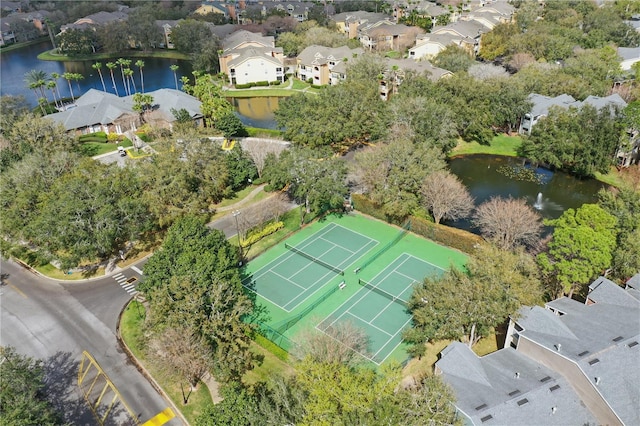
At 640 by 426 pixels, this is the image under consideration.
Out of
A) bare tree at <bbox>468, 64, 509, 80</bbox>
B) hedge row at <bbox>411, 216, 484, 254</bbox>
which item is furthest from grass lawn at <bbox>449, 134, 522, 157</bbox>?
hedge row at <bbox>411, 216, 484, 254</bbox>

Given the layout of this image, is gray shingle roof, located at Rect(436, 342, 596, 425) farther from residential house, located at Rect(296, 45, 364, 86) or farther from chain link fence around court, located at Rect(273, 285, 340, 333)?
residential house, located at Rect(296, 45, 364, 86)

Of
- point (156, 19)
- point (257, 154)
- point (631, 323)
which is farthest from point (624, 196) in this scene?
point (156, 19)

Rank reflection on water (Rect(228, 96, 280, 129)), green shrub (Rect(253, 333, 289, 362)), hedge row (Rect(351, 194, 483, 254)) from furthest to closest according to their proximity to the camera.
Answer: reflection on water (Rect(228, 96, 280, 129)), hedge row (Rect(351, 194, 483, 254)), green shrub (Rect(253, 333, 289, 362))

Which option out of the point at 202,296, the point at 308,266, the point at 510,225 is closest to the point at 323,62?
the point at 308,266

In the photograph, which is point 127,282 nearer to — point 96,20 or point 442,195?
point 442,195

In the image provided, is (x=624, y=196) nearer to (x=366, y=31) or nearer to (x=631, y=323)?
(x=631, y=323)

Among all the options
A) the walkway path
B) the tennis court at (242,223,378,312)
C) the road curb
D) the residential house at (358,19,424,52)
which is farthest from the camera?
the residential house at (358,19,424,52)

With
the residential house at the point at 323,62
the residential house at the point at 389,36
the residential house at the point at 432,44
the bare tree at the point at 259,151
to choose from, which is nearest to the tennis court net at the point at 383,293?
the bare tree at the point at 259,151
